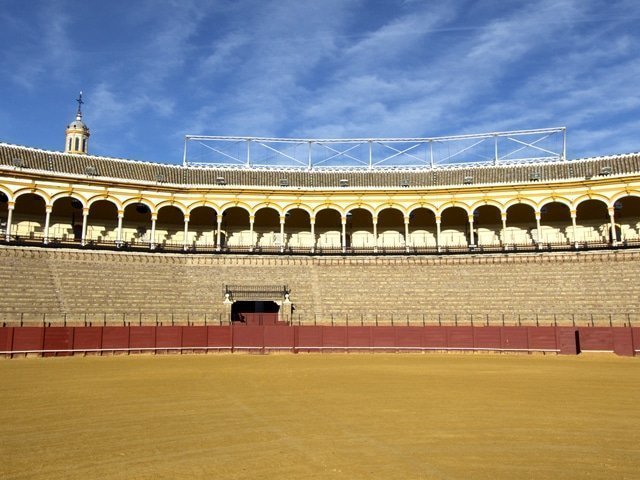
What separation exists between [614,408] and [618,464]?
4.58 metres

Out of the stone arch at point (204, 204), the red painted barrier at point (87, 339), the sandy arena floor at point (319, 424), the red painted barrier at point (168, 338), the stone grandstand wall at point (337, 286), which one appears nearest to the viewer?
the sandy arena floor at point (319, 424)

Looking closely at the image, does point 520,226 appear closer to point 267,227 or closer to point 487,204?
point 487,204

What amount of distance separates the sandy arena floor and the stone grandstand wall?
10676 millimetres

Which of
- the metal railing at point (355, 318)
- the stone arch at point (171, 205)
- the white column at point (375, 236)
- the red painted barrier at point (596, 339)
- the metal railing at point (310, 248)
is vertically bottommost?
the red painted barrier at point (596, 339)

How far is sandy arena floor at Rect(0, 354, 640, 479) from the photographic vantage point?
7594mm

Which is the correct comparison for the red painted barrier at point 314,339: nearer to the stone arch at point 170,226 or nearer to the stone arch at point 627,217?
the stone arch at point 627,217

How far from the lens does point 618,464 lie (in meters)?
7.68

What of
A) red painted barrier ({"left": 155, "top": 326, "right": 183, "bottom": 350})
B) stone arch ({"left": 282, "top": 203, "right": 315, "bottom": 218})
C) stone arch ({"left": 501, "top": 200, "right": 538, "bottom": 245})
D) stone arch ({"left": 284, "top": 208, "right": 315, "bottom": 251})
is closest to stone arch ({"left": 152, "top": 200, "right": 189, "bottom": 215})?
stone arch ({"left": 282, "top": 203, "right": 315, "bottom": 218})

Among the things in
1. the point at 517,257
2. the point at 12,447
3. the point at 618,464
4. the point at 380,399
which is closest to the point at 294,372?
the point at 380,399

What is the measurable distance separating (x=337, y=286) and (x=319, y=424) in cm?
2365

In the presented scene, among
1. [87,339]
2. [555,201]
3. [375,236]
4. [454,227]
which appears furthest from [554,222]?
[87,339]

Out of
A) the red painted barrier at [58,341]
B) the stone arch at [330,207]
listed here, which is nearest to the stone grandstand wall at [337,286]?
the red painted barrier at [58,341]

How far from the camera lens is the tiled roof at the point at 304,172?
119 feet

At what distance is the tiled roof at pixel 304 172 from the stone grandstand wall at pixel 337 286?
20.7ft
